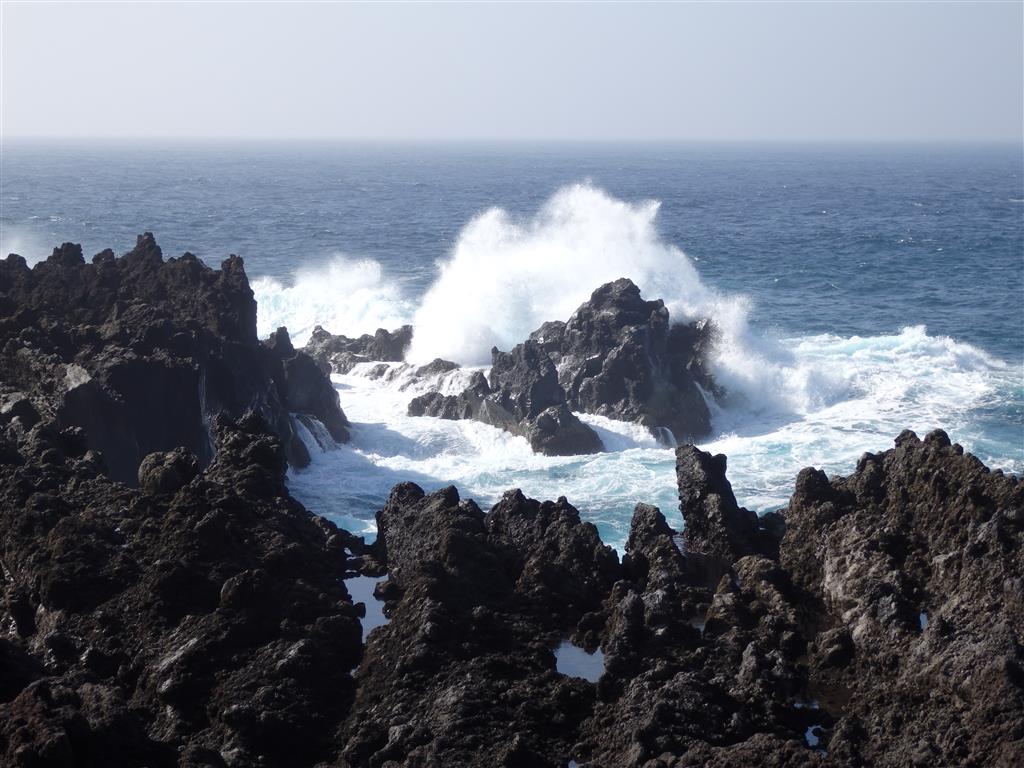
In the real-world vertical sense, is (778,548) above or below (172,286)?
below

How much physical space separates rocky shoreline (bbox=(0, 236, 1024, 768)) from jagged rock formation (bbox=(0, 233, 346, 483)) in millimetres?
399

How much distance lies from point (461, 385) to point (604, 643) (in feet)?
78.3

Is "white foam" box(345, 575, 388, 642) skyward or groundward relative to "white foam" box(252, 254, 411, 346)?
skyward

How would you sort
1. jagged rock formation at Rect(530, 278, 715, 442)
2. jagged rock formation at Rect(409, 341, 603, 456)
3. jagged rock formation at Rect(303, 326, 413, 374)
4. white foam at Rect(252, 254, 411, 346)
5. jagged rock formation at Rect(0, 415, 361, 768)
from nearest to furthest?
1. jagged rock formation at Rect(0, 415, 361, 768)
2. jagged rock formation at Rect(409, 341, 603, 456)
3. jagged rock formation at Rect(530, 278, 715, 442)
4. jagged rock formation at Rect(303, 326, 413, 374)
5. white foam at Rect(252, 254, 411, 346)

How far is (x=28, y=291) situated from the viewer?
1470 inches

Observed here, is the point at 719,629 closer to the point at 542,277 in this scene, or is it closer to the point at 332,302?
the point at 542,277

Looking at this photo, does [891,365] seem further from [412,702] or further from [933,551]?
[412,702]

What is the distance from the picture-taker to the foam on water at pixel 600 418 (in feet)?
108

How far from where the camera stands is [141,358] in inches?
1207

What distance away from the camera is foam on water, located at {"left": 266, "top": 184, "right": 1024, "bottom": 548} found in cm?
3306

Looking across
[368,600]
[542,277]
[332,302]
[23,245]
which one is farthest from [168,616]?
[23,245]

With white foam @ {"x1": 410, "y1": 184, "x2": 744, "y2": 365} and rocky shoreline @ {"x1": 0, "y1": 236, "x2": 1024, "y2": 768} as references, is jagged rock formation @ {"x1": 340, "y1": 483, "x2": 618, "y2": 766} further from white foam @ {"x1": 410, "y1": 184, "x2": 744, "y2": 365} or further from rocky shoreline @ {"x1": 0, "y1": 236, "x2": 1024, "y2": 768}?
white foam @ {"x1": 410, "y1": 184, "x2": 744, "y2": 365}

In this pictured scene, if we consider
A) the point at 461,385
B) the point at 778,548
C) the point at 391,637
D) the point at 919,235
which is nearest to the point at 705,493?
the point at 778,548

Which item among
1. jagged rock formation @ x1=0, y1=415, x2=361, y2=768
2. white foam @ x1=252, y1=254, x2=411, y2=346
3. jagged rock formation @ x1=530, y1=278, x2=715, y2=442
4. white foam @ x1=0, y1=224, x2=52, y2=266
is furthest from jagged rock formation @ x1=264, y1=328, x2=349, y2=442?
white foam @ x1=0, y1=224, x2=52, y2=266
